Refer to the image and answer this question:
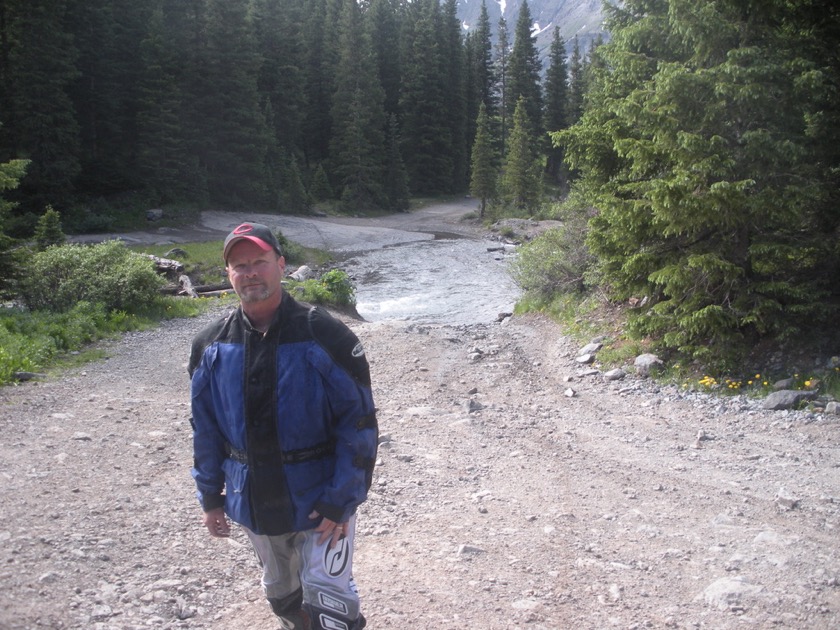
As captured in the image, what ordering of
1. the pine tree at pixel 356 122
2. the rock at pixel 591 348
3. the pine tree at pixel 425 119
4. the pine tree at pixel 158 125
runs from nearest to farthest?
the rock at pixel 591 348, the pine tree at pixel 158 125, the pine tree at pixel 356 122, the pine tree at pixel 425 119

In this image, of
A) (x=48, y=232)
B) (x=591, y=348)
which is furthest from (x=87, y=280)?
(x=591, y=348)

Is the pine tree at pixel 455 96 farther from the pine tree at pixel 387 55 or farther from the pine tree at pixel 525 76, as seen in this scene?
the pine tree at pixel 525 76

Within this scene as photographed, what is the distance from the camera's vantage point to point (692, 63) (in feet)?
30.9

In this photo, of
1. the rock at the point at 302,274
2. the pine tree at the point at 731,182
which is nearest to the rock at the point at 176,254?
the rock at the point at 302,274

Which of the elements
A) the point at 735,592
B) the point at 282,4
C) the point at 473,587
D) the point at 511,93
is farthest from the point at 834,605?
the point at 511,93

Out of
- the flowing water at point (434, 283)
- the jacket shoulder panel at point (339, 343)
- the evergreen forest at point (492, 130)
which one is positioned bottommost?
the flowing water at point (434, 283)

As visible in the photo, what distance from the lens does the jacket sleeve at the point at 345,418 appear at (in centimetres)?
290

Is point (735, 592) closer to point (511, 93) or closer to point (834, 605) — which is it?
point (834, 605)

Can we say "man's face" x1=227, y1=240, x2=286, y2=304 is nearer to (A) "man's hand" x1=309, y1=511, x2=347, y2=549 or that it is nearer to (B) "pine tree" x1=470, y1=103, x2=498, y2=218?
(A) "man's hand" x1=309, y1=511, x2=347, y2=549

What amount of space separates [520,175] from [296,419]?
4803cm

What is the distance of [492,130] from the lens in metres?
71.3

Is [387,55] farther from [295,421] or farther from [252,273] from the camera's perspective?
[295,421]

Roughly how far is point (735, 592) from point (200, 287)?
17438 mm

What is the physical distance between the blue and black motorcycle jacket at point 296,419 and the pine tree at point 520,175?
47.0 metres
